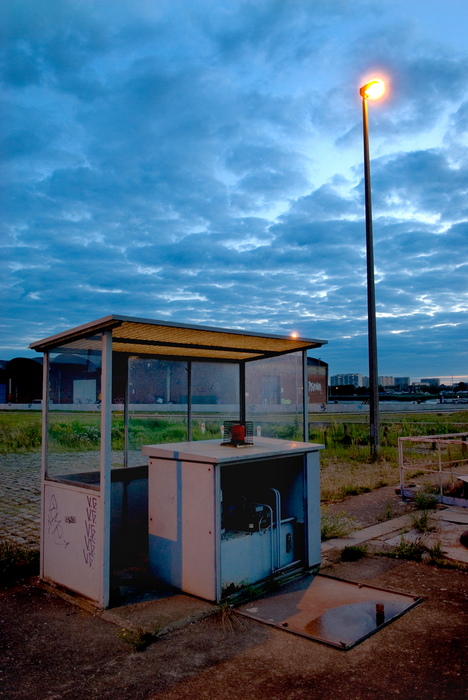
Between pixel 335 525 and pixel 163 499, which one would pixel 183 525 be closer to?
pixel 163 499

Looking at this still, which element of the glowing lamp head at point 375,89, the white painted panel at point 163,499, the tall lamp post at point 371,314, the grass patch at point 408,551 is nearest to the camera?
the white painted panel at point 163,499

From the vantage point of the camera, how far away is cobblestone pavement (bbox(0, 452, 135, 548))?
7.34 metres

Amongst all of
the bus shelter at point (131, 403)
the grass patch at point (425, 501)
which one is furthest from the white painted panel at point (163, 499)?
the grass patch at point (425, 501)

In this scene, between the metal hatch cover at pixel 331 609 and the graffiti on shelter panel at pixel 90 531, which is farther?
the graffiti on shelter panel at pixel 90 531

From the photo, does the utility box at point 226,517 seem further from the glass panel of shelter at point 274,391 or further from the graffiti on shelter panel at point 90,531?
the glass panel of shelter at point 274,391

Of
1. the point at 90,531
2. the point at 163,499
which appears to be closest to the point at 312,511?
the point at 163,499

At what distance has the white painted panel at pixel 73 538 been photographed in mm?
4617

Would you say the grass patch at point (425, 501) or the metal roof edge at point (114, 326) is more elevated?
the metal roof edge at point (114, 326)

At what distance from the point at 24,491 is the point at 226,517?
7104 millimetres

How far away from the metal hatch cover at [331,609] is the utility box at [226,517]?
31cm

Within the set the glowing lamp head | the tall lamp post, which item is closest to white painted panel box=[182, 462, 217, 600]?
the tall lamp post

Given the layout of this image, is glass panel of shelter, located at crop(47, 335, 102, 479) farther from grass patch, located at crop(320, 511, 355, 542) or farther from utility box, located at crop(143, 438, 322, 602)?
grass patch, located at crop(320, 511, 355, 542)

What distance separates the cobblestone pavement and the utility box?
8.49ft

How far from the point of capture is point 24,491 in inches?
427
